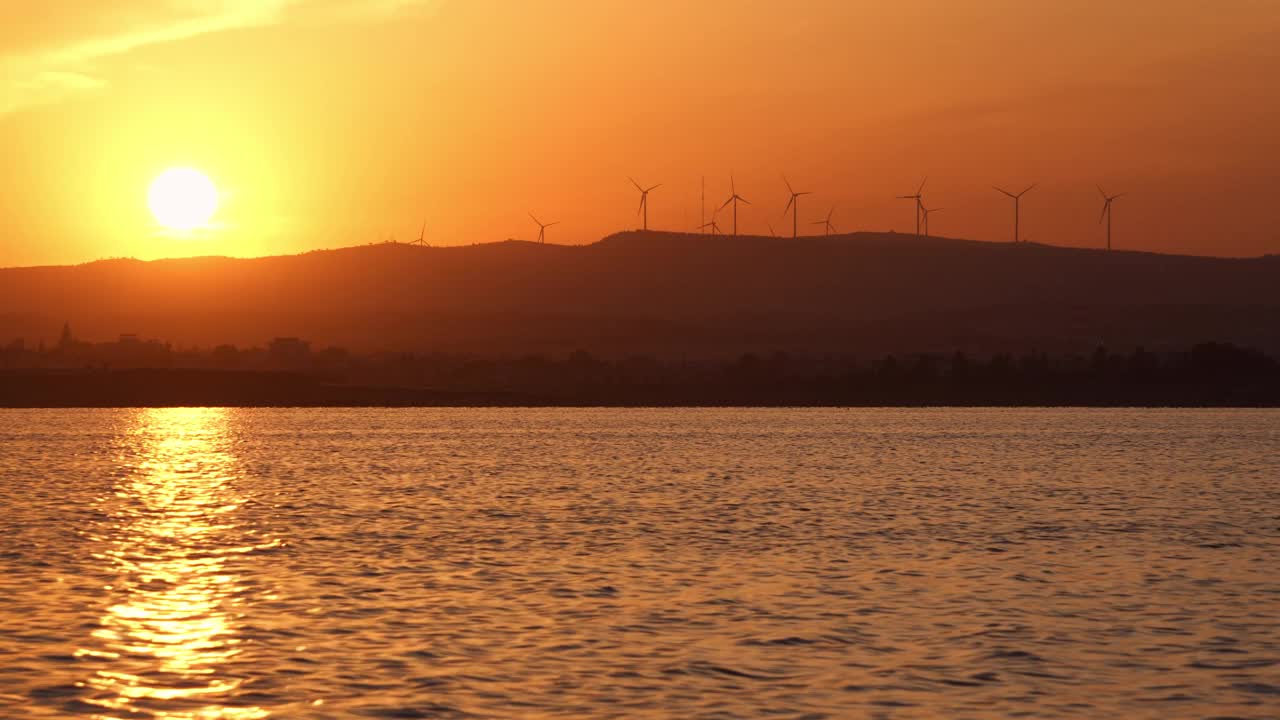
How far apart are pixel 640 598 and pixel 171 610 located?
1072 centimetres

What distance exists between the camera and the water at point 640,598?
28812mm

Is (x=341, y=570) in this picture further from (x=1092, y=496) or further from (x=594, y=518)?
(x=1092, y=496)

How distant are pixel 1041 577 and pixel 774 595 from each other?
332 inches

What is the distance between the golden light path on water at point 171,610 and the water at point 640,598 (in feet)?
0.43

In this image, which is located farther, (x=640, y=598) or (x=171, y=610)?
(x=640, y=598)

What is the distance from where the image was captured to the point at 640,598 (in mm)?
40656

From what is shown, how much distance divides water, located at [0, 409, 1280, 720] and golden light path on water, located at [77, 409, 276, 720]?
13 centimetres

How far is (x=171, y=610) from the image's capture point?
39281 millimetres

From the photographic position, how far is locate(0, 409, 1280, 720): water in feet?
94.5

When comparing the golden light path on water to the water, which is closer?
the golden light path on water

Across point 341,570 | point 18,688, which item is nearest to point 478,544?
point 341,570

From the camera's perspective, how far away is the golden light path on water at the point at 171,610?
28.5 m

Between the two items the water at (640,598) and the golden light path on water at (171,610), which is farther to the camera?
the water at (640,598)

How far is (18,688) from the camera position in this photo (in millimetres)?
28953
